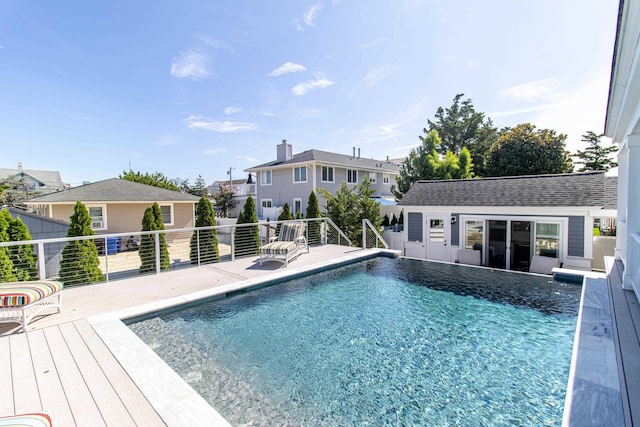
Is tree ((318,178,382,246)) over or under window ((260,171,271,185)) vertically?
under

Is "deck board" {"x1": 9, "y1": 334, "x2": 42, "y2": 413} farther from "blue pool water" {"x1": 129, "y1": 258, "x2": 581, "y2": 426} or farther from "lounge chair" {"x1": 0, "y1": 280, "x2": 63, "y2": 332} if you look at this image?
"blue pool water" {"x1": 129, "y1": 258, "x2": 581, "y2": 426}

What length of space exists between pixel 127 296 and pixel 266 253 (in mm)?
3485

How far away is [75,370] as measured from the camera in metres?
3.11

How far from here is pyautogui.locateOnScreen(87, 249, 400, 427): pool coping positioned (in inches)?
98.9

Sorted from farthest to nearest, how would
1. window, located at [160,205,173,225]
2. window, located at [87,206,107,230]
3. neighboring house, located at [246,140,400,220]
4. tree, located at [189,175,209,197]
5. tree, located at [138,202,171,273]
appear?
tree, located at [189,175,209,197], neighboring house, located at [246,140,400,220], window, located at [160,205,173,225], window, located at [87,206,107,230], tree, located at [138,202,171,273]

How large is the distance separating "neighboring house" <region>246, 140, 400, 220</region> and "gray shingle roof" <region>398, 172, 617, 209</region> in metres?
7.32

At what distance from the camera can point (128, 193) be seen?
18.5 m

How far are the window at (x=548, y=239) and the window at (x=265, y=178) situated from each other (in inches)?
714

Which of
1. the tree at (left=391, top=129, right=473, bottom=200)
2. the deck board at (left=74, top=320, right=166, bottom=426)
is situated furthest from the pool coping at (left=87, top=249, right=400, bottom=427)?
the tree at (left=391, top=129, right=473, bottom=200)

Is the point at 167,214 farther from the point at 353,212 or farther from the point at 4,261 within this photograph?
the point at 4,261

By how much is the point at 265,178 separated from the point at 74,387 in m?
22.3

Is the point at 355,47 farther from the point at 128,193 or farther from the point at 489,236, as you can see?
the point at 128,193

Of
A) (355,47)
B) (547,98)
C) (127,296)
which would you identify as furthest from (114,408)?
(547,98)

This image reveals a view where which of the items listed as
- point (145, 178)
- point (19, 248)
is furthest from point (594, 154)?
Answer: point (145, 178)
